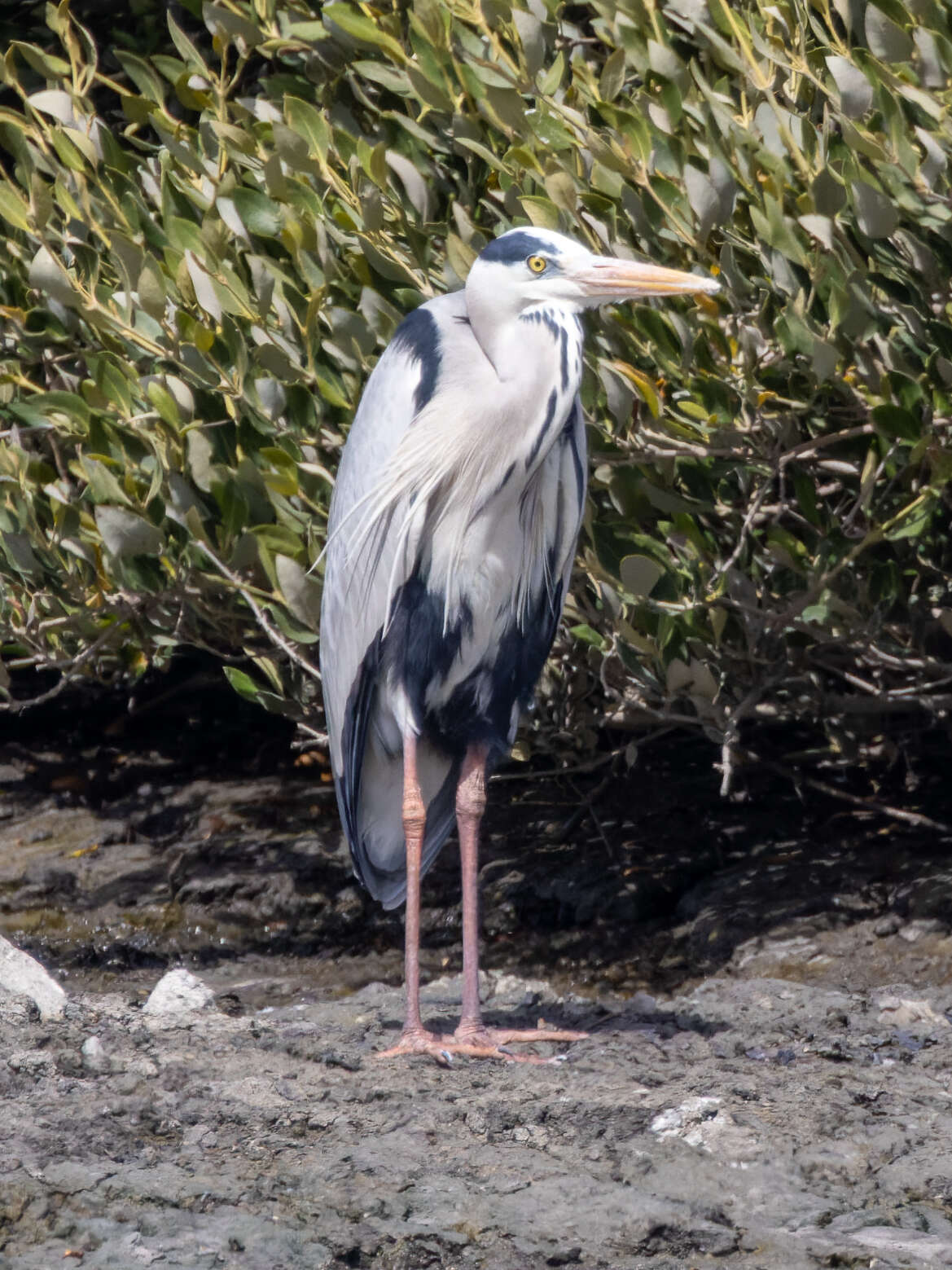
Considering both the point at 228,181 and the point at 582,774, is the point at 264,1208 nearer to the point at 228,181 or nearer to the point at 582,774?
the point at 228,181

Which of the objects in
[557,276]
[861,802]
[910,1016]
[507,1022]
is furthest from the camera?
[861,802]

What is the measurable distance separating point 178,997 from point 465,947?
768mm

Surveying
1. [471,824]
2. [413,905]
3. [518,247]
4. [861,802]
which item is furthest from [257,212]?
[861,802]

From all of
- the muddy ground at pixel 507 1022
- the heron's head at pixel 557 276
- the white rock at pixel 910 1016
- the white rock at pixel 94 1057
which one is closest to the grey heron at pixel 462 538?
the heron's head at pixel 557 276

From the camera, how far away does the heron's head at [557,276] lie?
3.70m

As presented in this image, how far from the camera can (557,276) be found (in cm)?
381

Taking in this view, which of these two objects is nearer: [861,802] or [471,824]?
[471,824]

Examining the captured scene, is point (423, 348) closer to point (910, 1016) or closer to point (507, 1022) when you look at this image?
point (507, 1022)

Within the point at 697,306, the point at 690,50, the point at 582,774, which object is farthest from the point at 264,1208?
the point at 582,774

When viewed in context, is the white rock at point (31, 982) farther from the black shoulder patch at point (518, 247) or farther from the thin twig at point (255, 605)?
the black shoulder patch at point (518, 247)

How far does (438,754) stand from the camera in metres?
4.52

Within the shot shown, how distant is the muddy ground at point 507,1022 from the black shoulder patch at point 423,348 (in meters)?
1.67

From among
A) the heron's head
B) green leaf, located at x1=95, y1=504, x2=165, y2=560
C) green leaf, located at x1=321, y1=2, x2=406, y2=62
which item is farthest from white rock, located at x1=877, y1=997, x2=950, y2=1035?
green leaf, located at x1=321, y1=2, x2=406, y2=62

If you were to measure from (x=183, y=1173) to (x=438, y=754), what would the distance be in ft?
5.70
